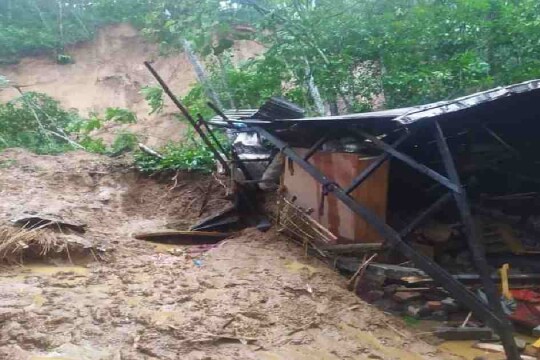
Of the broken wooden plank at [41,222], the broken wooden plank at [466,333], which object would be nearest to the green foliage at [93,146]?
the broken wooden plank at [41,222]

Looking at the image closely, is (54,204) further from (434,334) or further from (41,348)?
(434,334)

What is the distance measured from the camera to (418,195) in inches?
294

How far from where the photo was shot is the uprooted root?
243 inches

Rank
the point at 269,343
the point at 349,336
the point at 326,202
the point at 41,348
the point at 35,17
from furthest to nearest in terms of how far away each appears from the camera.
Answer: the point at 35,17, the point at 326,202, the point at 349,336, the point at 269,343, the point at 41,348

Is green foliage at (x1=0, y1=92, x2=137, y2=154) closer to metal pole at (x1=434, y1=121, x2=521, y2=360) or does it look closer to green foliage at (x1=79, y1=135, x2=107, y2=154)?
green foliage at (x1=79, y1=135, x2=107, y2=154)

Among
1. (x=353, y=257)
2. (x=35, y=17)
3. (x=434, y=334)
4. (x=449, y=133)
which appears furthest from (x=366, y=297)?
(x=35, y=17)

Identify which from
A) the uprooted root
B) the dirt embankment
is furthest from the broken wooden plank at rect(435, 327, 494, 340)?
Result: the dirt embankment

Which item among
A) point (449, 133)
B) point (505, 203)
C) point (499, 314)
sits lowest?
point (499, 314)

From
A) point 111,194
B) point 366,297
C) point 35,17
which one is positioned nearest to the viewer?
point 366,297

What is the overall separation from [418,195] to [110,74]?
55.4 ft

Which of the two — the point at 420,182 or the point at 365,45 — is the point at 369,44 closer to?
the point at 365,45

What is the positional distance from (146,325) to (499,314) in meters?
2.87

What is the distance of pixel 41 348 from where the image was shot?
4.11m

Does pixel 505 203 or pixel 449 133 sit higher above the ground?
pixel 449 133
